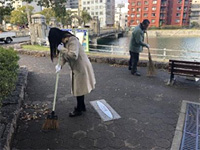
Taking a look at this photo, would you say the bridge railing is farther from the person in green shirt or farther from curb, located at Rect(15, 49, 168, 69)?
the person in green shirt

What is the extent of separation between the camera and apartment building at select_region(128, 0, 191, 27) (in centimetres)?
6234

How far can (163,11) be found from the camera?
206 ft

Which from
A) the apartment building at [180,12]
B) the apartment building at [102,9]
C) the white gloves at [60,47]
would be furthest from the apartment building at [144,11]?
the white gloves at [60,47]

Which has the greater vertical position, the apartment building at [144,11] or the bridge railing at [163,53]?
the apartment building at [144,11]

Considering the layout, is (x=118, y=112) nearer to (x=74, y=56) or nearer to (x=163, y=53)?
(x=74, y=56)

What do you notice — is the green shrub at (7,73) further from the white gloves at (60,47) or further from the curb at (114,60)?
the curb at (114,60)

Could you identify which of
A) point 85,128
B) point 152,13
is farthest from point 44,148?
point 152,13

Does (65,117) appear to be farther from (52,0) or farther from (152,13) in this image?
(152,13)

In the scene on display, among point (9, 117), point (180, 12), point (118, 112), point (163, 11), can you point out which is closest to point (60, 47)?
point (9, 117)

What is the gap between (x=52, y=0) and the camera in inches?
180

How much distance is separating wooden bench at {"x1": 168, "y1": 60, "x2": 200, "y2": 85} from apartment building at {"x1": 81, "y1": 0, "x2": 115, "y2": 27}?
280 feet

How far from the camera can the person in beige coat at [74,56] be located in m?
3.03

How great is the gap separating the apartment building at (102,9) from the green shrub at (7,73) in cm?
8652

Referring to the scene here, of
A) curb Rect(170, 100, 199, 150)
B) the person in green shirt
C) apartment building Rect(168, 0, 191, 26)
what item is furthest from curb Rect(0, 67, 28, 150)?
apartment building Rect(168, 0, 191, 26)
